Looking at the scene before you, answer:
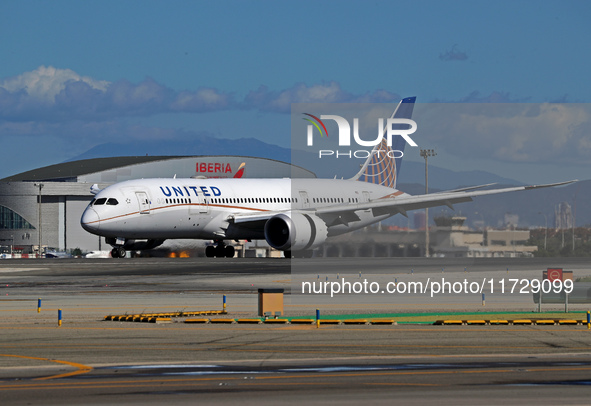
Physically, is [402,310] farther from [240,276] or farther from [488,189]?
[488,189]

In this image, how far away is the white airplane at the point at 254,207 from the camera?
184 feet

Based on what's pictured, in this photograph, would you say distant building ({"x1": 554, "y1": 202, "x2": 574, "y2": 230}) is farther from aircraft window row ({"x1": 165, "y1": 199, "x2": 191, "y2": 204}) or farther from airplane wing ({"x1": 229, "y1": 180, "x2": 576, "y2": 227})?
aircraft window row ({"x1": 165, "y1": 199, "x2": 191, "y2": 204})

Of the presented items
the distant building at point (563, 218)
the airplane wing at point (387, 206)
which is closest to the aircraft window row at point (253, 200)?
the airplane wing at point (387, 206)

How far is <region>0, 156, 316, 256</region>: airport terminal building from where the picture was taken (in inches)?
4097

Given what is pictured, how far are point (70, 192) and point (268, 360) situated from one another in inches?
3573

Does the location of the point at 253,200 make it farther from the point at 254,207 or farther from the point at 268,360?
the point at 268,360

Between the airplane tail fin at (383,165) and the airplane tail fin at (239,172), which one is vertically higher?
the airplane tail fin at (239,172)

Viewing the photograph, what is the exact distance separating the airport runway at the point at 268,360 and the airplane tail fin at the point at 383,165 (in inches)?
1583

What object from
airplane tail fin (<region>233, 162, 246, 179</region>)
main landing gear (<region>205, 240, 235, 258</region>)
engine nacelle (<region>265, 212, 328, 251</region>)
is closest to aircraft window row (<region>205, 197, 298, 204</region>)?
main landing gear (<region>205, 240, 235, 258</region>)

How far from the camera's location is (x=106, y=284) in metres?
41.4

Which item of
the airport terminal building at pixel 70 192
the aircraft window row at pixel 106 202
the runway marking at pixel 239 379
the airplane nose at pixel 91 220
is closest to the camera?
the runway marking at pixel 239 379

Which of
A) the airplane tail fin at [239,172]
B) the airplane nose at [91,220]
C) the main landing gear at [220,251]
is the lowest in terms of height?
the main landing gear at [220,251]

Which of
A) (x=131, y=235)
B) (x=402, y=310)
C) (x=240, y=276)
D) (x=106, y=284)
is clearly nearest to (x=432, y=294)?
(x=402, y=310)

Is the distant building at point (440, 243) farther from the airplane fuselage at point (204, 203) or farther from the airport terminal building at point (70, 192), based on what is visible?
the airport terminal building at point (70, 192)
